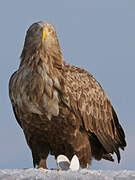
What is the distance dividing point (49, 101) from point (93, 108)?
147 centimetres

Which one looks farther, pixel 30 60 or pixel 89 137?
pixel 89 137

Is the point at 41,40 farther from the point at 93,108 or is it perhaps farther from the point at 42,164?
the point at 42,164

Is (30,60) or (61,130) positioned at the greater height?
(30,60)

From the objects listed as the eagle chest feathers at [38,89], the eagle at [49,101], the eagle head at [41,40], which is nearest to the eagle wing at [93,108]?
the eagle at [49,101]

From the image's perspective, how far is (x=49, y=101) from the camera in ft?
37.0

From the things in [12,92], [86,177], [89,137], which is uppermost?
[12,92]

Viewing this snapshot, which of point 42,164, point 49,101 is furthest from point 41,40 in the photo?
point 42,164

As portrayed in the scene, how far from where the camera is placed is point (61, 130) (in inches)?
449

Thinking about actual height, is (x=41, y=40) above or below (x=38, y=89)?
above

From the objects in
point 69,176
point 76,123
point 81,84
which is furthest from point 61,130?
point 69,176

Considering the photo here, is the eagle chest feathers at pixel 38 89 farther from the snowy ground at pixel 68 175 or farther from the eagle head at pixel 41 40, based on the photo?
the snowy ground at pixel 68 175

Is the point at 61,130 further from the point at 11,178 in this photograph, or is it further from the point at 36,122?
the point at 11,178

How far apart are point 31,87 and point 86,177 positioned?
317 cm

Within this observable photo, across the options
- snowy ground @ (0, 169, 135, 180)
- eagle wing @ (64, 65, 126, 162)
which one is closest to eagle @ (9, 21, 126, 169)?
eagle wing @ (64, 65, 126, 162)
